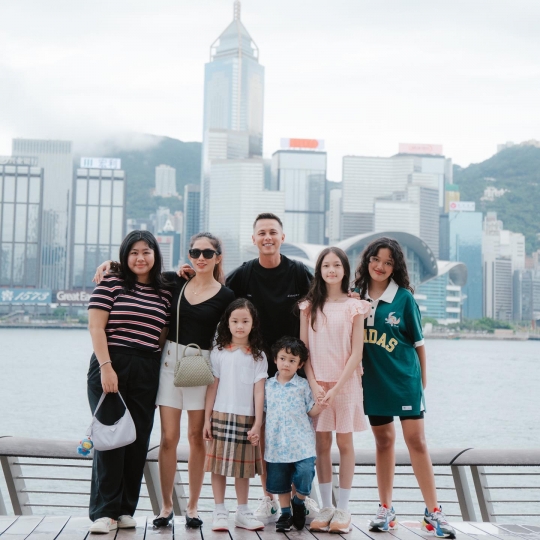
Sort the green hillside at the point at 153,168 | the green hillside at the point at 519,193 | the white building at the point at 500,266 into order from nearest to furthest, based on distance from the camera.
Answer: the white building at the point at 500,266 → the green hillside at the point at 519,193 → the green hillside at the point at 153,168

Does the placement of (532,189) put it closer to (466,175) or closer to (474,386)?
(466,175)

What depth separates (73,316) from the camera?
3327 inches

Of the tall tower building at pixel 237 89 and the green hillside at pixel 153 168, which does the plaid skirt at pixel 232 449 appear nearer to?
the green hillside at pixel 153 168

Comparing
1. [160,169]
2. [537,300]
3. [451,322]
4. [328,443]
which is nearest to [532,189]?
[537,300]

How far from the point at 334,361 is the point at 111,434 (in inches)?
39.7

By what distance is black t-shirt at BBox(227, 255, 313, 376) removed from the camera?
333cm

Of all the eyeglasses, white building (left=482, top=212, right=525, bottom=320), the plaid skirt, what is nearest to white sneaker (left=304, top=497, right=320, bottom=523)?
the plaid skirt

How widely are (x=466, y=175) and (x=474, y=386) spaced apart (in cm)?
8956

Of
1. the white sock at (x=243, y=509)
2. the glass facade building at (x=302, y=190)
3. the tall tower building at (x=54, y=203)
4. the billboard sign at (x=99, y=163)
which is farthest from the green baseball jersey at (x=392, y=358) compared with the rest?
the glass facade building at (x=302, y=190)

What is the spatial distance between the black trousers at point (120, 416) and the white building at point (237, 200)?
9882 cm

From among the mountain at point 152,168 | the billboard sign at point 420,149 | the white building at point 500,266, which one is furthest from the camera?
the billboard sign at point 420,149

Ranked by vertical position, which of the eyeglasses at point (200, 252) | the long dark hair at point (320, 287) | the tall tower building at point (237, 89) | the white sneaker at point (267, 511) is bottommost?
the white sneaker at point (267, 511)

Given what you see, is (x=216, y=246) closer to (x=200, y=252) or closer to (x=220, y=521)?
(x=200, y=252)

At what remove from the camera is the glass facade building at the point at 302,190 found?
116 meters
